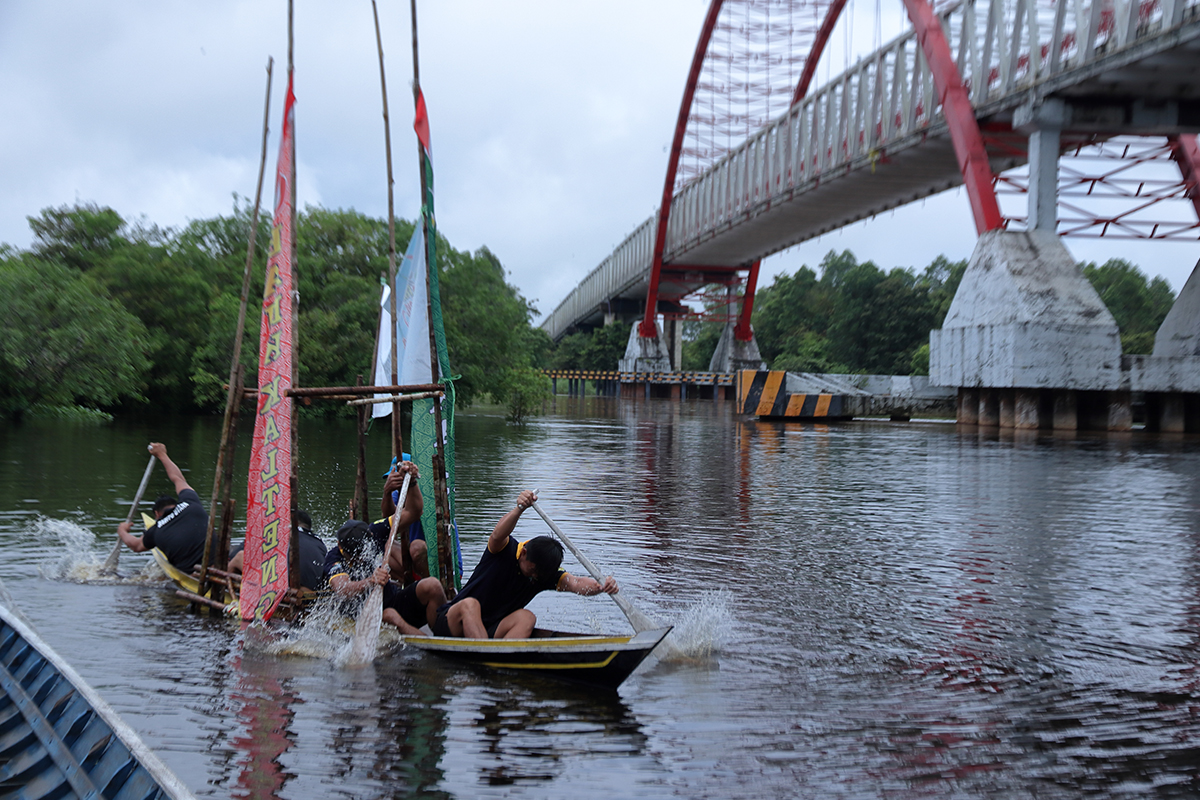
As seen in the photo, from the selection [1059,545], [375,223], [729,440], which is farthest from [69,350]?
[1059,545]

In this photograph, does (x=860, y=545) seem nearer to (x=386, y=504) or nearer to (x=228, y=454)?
(x=386, y=504)

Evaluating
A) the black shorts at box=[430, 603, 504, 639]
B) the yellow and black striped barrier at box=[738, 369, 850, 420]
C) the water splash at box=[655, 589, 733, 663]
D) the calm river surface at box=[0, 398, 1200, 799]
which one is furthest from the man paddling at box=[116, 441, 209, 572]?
the yellow and black striped barrier at box=[738, 369, 850, 420]

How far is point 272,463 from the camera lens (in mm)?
7598

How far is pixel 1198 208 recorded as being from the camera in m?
30.5

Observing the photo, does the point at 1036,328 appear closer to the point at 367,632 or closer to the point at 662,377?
the point at 367,632

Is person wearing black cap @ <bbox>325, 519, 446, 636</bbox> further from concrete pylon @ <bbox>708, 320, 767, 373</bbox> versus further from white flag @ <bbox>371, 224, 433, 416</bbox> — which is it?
concrete pylon @ <bbox>708, 320, 767, 373</bbox>

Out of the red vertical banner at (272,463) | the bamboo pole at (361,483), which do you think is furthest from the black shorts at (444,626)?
the bamboo pole at (361,483)

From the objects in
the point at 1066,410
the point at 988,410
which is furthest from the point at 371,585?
the point at 988,410

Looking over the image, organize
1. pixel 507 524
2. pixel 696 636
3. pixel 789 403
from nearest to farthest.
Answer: pixel 507 524 < pixel 696 636 < pixel 789 403

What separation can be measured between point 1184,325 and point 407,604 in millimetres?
26555

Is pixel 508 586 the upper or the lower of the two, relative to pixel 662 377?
lower

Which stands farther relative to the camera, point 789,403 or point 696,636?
point 789,403

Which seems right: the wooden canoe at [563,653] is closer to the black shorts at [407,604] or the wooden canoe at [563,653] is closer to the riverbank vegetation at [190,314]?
the black shorts at [407,604]

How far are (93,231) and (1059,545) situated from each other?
125 ft
